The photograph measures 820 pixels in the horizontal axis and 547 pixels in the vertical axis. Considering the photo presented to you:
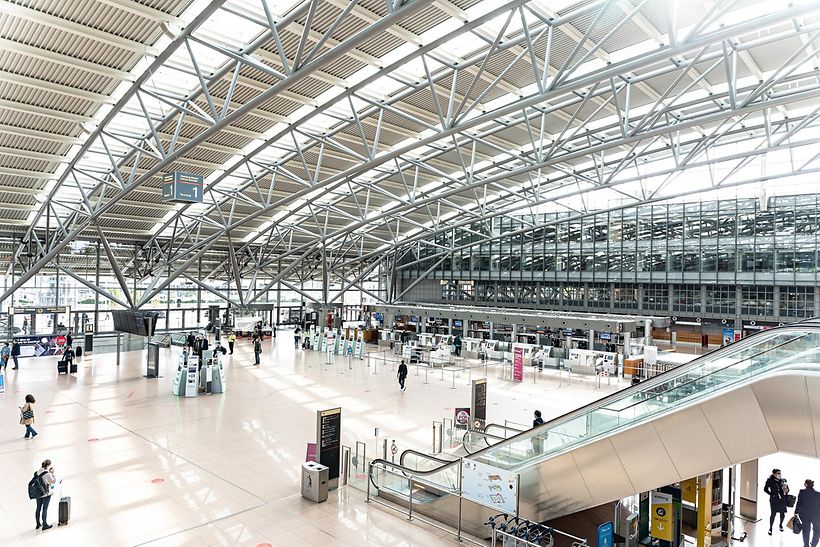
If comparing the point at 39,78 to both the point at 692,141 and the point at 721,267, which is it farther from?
the point at 721,267

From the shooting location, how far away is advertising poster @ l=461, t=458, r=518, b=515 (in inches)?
383

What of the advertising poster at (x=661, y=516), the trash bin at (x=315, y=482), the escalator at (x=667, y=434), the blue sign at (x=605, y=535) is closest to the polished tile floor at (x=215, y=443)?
the trash bin at (x=315, y=482)

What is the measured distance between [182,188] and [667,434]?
1603 cm

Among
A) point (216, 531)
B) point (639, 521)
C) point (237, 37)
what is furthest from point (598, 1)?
point (216, 531)

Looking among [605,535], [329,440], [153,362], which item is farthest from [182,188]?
[605,535]

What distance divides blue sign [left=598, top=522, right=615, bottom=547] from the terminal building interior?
86 millimetres

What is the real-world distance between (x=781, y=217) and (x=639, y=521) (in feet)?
102

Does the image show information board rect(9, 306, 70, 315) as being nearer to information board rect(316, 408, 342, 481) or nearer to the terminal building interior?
the terminal building interior

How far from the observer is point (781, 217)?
33594 millimetres

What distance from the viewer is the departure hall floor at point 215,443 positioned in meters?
9.80

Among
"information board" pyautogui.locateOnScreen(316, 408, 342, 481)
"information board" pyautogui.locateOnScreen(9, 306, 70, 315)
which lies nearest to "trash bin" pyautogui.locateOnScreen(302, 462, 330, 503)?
"information board" pyautogui.locateOnScreen(316, 408, 342, 481)

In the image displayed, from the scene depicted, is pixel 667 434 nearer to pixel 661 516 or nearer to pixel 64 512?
pixel 661 516

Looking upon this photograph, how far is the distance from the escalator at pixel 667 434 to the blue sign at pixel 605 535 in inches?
15.5

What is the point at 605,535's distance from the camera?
8.99m
